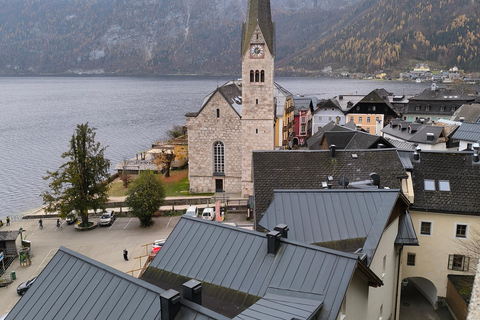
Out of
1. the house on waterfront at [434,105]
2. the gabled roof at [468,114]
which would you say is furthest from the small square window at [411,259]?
the house on waterfront at [434,105]

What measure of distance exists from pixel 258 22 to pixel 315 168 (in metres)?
24.6

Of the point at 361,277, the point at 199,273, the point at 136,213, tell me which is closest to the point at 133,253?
the point at 136,213

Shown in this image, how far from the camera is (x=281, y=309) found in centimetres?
1188

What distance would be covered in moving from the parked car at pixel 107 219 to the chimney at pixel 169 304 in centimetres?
3629

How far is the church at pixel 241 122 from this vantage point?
48875 millimetres

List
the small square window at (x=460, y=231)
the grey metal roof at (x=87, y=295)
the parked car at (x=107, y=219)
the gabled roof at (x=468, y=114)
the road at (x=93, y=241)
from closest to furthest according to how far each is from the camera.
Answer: the grey metal roof at (x=87, y=295), the small square window at (x=460, y=231), the road at (x=93, y=241), the parked car at (x=107, y=219), the gabled roof at (x=468, y=114)

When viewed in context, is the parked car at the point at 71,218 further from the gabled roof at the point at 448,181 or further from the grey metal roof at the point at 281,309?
the grey metal roof at the point at 281,309

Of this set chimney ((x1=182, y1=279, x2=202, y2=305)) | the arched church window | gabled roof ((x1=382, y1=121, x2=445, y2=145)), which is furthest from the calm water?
chimney ((x1=182, y1=279, x2=202, y2=305))

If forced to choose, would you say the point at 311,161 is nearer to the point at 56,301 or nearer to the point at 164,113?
the point at 56,301

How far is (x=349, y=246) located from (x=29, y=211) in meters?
55.0

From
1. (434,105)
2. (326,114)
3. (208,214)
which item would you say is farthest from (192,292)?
(434,105)

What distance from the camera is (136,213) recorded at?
142 ft

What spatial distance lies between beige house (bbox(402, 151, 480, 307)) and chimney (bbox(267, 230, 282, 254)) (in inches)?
574

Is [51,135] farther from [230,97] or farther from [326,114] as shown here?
[230,97]
